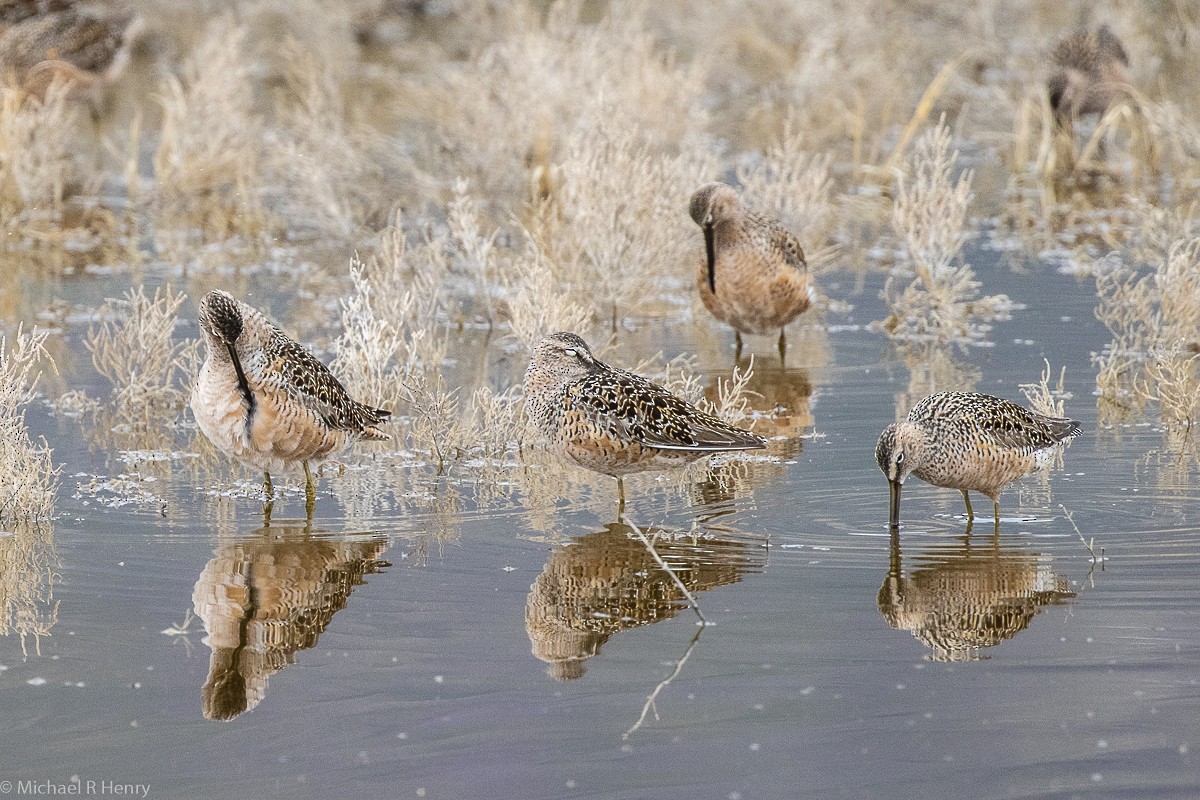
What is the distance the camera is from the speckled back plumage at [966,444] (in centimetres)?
652

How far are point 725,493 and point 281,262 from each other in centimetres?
586

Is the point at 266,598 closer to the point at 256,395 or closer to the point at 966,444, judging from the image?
the point at 256,395

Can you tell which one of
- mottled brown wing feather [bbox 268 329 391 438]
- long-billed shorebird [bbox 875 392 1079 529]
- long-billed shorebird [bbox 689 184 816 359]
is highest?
long-billed shorebird [bbox 689 184 816 359]

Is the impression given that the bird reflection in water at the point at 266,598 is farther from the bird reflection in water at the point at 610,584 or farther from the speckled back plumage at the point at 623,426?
the speckled back plumage at the point at 623,426

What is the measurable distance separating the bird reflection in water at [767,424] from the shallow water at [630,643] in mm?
54

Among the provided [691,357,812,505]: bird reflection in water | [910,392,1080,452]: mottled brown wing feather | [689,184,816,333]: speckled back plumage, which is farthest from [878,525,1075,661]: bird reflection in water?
[689,184,816,333]: speckled back plumage

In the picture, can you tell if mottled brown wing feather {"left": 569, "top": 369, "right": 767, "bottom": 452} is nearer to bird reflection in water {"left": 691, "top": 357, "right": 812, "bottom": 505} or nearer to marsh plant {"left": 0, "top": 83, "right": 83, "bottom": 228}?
bird reflection in water {"left": 691, "top": 357, "right": 812, "bottom": 505}

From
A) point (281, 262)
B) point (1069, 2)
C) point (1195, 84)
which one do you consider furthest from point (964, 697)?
point (1069, 2)

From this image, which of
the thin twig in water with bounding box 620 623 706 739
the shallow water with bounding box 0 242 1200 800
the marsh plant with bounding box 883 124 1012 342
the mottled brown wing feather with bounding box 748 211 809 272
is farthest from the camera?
the marsh plant with bounding box 883 124 1012 342

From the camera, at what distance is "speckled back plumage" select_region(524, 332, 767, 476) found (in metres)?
6.83

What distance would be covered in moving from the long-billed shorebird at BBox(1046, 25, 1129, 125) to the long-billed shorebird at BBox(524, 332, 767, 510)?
9364 mm

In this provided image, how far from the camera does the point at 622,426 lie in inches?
268

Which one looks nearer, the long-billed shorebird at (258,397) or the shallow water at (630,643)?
the shallow water at (630,643)

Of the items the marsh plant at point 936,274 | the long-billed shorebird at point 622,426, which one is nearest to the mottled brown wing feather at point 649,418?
the long-billed shorebird at point 622,426
